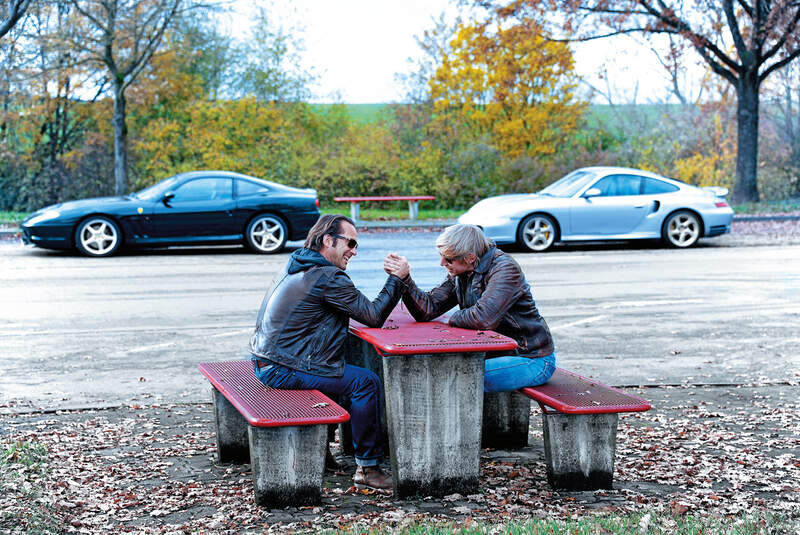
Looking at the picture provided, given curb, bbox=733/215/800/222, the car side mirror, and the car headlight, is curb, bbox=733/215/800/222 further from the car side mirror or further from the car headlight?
the car headlight

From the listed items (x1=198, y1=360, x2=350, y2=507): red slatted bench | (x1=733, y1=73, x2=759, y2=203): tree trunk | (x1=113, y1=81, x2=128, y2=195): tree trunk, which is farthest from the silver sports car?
(x1=113, y1=81, x2=128, y2=195): tree trunk

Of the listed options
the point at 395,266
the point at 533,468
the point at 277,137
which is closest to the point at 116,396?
the point at 395,266

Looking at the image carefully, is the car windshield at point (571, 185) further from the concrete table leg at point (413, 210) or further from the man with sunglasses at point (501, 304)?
the man with sunglasses at point (501, 304)

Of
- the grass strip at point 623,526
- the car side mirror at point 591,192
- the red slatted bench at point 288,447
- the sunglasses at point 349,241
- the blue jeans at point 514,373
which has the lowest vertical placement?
the grass strip at point 623,526

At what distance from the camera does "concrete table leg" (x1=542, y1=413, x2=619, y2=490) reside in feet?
16.4

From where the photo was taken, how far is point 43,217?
53.8 feet

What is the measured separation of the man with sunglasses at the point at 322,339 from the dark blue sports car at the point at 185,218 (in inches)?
470

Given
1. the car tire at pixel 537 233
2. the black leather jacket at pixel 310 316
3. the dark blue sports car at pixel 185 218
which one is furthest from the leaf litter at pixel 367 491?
the car tire at pixel 537 233

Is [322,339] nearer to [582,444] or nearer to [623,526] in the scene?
[582,444]

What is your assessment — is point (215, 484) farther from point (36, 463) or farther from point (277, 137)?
point (277, 137)

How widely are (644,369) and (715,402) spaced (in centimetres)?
115

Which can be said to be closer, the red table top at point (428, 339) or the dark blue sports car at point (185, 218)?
the red table top at point (428, 339)

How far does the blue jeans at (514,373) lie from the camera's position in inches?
214

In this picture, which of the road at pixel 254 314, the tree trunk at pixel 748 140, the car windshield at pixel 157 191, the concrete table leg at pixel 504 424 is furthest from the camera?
the tree trunk at pixel 748 140
